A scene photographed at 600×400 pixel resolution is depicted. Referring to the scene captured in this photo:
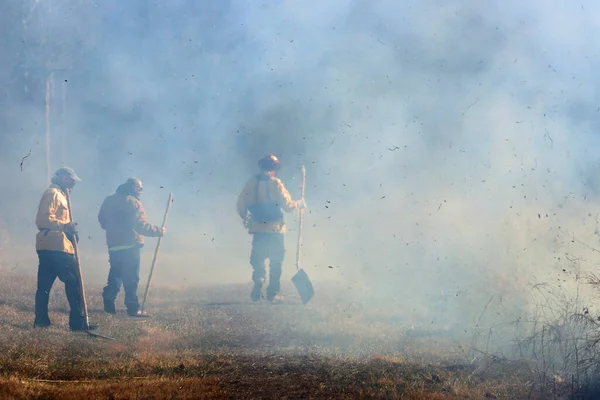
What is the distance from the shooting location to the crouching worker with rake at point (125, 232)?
7758 mm

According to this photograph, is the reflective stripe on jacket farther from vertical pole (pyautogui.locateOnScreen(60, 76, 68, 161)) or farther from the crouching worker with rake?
vertical pole (pyautogui.locateOnScreen(60, 76, 68, 161))

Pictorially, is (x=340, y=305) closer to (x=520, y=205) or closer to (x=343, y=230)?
(x=520, y=205)

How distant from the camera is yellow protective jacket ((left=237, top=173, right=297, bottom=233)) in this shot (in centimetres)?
824

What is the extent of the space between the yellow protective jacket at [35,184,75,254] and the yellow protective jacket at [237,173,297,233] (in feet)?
8.89

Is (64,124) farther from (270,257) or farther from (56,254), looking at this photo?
(56,254)

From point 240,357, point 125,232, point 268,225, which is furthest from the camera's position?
point 268,225

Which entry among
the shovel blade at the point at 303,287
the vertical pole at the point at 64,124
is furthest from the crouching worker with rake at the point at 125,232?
the vertical pole at the point at 64,124

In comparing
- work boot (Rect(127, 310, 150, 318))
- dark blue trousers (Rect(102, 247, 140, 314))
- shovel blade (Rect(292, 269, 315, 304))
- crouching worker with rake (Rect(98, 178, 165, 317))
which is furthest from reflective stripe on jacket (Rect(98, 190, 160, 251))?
shovel blade (Rect(292, 269, 315, 304))

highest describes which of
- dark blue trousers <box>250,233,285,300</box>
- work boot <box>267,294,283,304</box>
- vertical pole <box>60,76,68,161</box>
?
vertical pole <box>60,76,68,161</box>

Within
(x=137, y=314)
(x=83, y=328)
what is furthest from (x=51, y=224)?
(x=137, y=314)

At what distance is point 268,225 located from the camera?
823cm

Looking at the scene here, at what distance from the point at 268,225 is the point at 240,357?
127 inches

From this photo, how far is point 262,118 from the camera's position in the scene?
15570 mm

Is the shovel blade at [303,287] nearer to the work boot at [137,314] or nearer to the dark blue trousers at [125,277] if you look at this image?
the work boot at [137,314]
